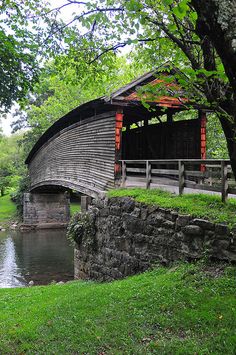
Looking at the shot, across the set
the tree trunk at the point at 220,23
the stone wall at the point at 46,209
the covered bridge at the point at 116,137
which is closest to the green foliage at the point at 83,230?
the covered bridge at the point at 116,137

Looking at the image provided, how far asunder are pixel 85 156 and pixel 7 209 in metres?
20.5

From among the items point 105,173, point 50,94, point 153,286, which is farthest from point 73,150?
point 50,94

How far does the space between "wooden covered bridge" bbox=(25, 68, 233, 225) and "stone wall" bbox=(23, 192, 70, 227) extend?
9.45m

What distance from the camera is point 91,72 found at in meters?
7.48

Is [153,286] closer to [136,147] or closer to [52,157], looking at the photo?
[136,147]

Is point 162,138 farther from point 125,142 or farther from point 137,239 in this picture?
point 137,239

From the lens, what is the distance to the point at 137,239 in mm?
9562

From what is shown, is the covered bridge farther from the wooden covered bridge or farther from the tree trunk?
the tree trunk

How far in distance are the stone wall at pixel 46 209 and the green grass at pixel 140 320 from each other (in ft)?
73.4

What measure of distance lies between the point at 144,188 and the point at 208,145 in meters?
Answer: 8.89

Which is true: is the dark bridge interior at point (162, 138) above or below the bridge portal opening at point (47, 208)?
above

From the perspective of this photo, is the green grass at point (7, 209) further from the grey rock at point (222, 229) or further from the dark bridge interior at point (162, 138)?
the grey rock at point (222, 229)

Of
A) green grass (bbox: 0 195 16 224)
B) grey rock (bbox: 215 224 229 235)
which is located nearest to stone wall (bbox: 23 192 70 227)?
green grass (bbox: 0 195 16 224)

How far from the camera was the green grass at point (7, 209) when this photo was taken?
104 ft
